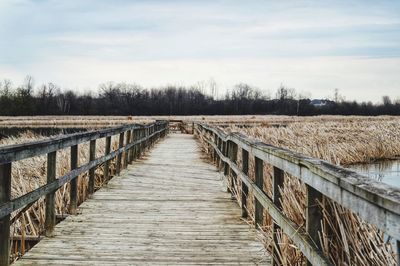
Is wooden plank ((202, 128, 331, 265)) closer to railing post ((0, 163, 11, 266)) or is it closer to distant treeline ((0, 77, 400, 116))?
railing post ((0, 163, 11, 266))

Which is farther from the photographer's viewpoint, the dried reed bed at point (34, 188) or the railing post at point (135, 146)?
the railing post at point (135, 146)

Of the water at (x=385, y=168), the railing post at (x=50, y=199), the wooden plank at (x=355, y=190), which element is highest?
the wooden plank at (x=355, y=190)

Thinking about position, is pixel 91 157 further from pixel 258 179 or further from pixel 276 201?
pixel 276 201

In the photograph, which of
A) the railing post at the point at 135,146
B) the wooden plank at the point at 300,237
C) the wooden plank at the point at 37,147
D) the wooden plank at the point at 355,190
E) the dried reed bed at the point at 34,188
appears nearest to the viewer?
the wooden plank at the point at 355,190

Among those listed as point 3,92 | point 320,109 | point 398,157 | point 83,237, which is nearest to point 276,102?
point 320,109

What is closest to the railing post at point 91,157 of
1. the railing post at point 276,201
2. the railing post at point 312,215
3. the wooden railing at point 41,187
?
the wooden railing at point 41,187

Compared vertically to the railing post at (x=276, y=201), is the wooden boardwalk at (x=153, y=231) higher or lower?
lower

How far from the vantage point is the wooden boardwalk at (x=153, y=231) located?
419 cm

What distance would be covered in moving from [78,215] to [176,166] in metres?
6.14

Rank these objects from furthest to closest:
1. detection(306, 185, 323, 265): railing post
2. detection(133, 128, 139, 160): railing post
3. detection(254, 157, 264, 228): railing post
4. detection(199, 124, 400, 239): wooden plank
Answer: detection(133, 128, 139, 160): railing post < detection(254, 157, 264, 228): railing post < detection(306, 185, 323, 265): railing post < detection(199, 124, 400, 239): wooden plank

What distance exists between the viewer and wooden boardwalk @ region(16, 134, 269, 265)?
13.7ft

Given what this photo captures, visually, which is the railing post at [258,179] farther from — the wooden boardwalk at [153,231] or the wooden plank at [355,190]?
the wooden plank at [355,190]

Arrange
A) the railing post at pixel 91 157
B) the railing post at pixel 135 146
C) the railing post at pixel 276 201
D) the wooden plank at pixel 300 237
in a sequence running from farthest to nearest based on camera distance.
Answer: the railing post at pixel 135 146 → the railing post at pixel 91 157 → the railing post at pixel 276 201 → the wooden plank at pixel 300 237

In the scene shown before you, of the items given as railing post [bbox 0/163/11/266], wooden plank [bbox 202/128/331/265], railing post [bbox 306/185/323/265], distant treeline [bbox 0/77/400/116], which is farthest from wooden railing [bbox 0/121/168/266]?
distant treeline [bbox 0/77/400/116]
